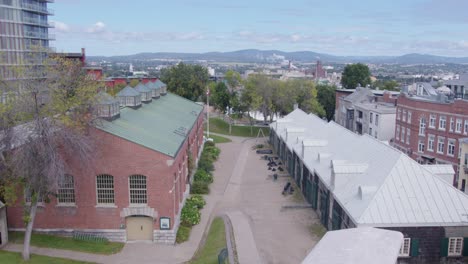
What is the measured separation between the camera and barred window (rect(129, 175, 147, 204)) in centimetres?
3025

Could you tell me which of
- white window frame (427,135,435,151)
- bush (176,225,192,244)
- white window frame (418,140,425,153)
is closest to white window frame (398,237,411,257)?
bush (176,225,192,244)

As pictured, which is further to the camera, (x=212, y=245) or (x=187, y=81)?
(x=187, y=81)

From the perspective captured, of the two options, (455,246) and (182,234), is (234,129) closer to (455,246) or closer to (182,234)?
(182,234)

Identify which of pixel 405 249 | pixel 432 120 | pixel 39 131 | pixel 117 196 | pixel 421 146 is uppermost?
pixel 39 131

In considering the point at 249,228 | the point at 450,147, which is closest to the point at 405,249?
the point at 249,228

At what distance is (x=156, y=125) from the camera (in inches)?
1581

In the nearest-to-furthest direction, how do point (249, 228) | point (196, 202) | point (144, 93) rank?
point (249, 228) < point (196, 202) < point (144, 93)

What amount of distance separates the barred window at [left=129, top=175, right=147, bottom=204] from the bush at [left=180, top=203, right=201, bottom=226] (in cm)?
478

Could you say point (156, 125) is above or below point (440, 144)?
above

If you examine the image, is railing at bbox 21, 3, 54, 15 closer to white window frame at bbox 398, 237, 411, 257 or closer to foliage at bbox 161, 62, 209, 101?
foliage at bbox 161, 62, 209, 101

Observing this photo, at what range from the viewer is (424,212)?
25.1m

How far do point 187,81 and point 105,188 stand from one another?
6479 centimetres

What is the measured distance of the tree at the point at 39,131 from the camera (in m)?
24.5

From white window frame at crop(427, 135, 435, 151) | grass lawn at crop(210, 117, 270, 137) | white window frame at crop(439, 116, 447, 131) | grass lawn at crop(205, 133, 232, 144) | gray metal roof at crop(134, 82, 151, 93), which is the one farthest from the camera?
grass lawn at crop(210, 117, 270, 137)
